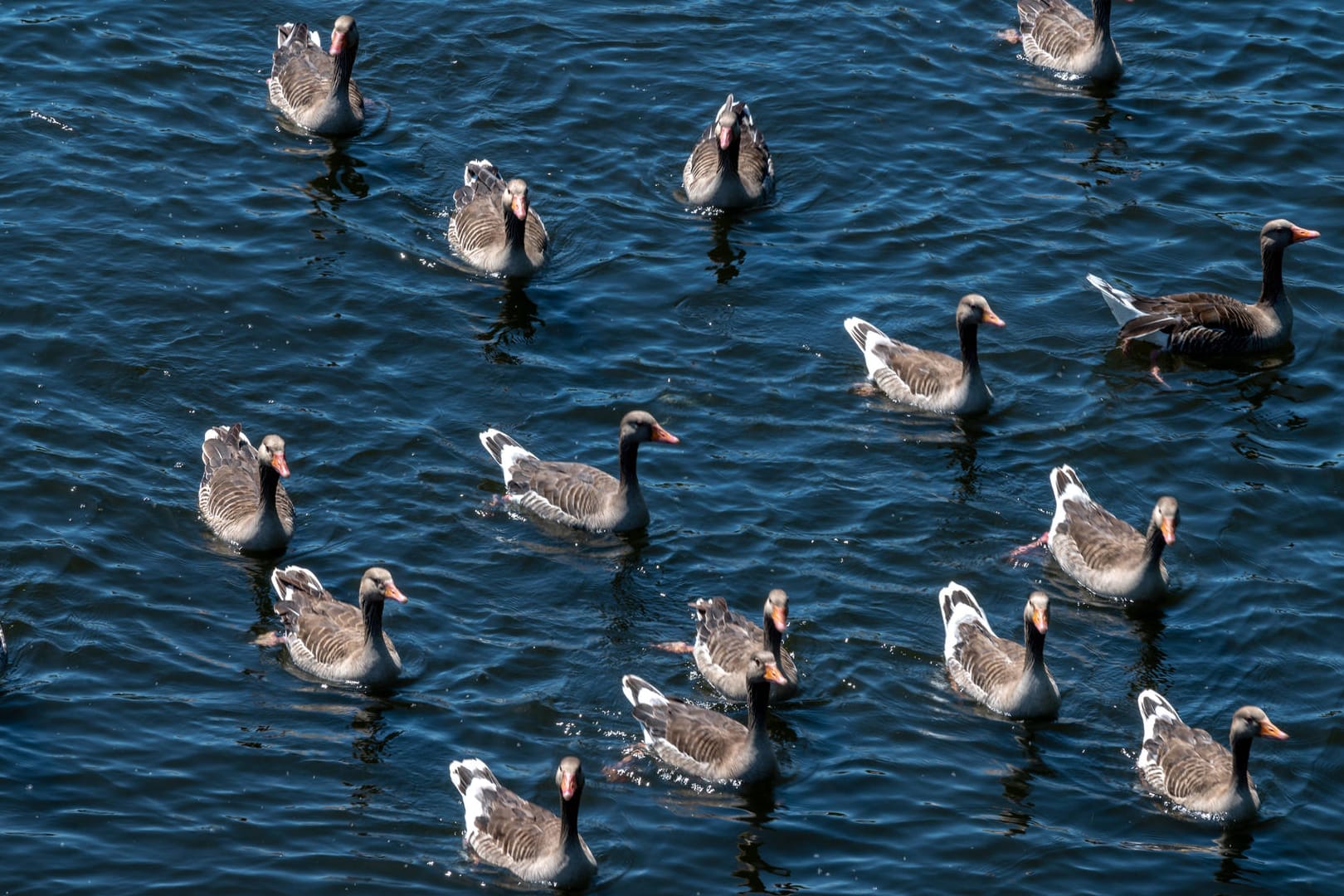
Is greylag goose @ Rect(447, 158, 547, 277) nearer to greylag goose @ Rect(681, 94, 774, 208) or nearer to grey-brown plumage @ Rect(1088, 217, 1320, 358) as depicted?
greylag goose @ Rect(681, 94, 774, 208)

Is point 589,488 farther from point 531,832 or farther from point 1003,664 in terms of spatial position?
point 531,832

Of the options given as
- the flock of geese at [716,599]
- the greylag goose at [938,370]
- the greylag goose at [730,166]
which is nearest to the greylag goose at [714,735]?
the flock of geese at [716,599]

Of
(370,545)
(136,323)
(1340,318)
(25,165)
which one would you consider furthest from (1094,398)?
(25,165)

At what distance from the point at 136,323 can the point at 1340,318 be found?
15588 millimetres

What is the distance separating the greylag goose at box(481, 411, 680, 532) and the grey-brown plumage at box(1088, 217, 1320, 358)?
21.8 ft

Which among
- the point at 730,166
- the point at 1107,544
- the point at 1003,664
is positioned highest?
the point at 730,166

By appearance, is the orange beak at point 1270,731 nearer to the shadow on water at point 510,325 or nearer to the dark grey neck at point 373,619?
the dark grey neck at point 373,619

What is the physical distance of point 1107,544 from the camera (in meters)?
21.8

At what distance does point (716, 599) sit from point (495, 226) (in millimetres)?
8021

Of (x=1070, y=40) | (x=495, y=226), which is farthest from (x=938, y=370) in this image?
(x=1070, y=40)

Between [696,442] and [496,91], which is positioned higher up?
[496,91]

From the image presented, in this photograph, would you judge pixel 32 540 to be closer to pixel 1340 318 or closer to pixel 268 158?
pixel 268 158

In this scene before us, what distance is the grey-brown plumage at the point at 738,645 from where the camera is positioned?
1958cm

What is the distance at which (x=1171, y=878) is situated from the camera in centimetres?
1811
